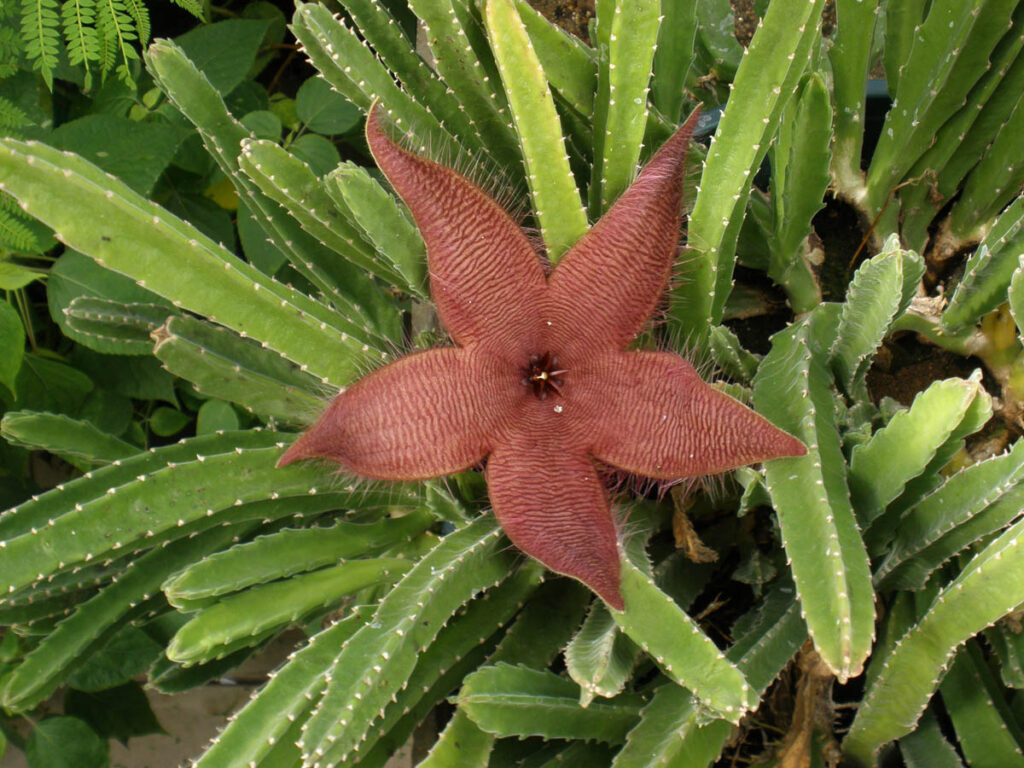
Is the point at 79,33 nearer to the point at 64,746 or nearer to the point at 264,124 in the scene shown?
the point at 264,124

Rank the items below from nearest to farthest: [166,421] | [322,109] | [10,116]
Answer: [10,116], [322,109], [166,421]

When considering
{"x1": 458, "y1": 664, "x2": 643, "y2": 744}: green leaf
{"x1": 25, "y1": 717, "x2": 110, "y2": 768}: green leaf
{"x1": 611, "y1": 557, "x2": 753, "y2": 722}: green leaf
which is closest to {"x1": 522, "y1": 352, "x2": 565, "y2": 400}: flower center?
{"x1": 611, "y1": 557, "x2": 753, "y2": 722}: green leaf

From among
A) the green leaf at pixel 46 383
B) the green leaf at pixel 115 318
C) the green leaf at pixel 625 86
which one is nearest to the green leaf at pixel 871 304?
the green leaf at pixel 625 86

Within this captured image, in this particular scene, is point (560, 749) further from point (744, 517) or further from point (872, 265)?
point (872, 265)

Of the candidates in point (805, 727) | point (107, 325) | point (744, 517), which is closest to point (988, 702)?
point (805, 727)

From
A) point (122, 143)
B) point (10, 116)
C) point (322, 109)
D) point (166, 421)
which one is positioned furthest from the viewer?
point (166, 421)

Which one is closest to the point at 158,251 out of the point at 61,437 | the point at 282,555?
the point at 282,555

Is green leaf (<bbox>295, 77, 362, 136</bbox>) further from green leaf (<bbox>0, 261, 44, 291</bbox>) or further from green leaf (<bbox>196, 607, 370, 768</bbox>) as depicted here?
green leaf (<bbox>196, 607, 370, 768</bbox>)
